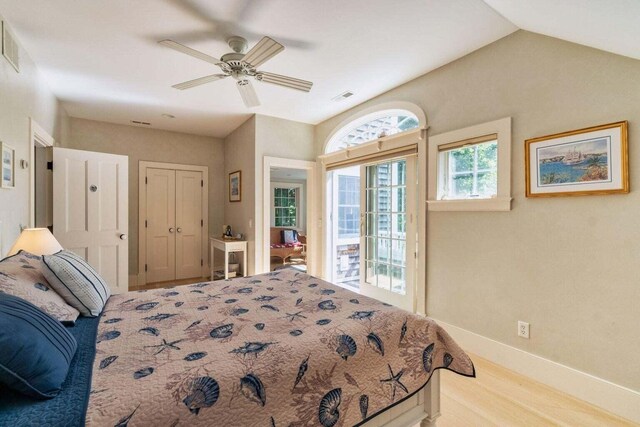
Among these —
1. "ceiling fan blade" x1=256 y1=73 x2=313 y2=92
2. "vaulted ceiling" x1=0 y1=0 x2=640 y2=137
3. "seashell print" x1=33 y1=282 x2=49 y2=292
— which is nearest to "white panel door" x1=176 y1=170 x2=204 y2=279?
"vaulted ceiling" x1=0 y1=0 x2=640 y2=137

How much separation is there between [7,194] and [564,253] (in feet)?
13.1

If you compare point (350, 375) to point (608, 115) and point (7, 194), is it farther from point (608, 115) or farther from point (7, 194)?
point (7, 194)

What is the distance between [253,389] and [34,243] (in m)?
2.11

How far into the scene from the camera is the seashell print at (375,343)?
1373 millimetres

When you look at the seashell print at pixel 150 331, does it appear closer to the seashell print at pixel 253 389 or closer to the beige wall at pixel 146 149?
the seashell print at pixel 253 389

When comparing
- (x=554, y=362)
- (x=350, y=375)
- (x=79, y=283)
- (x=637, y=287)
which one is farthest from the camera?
(x=554, y=362)

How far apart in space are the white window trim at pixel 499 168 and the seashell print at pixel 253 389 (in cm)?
219

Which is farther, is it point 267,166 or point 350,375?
point 267,166

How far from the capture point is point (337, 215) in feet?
14.5

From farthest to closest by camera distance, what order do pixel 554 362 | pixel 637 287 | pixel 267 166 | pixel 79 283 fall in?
pixel 267 166
pixel 554 362
pixel 637 287
pixel 79 283

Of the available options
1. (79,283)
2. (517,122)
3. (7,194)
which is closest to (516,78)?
(517,122)

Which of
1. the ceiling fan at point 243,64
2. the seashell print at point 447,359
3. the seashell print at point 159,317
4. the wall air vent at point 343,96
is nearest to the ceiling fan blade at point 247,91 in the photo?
the ceiling fan at point 243,64

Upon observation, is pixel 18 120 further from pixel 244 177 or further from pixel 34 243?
pixel 244 177

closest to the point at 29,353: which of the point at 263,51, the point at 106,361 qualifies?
the point at 106,361
